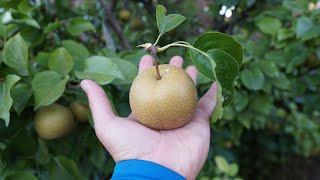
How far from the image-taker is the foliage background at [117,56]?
92 centimetres

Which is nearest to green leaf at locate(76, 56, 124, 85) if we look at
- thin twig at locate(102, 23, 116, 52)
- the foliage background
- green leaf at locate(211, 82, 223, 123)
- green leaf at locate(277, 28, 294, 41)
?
the foliage background

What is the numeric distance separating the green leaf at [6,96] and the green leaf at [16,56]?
54 millimetres

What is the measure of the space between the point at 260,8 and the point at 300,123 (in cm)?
87

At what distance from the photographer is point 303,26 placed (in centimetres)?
116

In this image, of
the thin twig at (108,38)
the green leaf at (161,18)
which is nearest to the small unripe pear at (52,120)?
the green leaf at (161,18)

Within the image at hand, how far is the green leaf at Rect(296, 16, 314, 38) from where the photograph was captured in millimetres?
1155

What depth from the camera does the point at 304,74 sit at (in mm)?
1413

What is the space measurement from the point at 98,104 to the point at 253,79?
0.51 m

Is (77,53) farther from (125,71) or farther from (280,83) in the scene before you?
(280,83)

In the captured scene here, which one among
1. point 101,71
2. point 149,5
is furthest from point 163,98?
point 149,5

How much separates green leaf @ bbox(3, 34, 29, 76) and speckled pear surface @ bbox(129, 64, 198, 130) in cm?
25

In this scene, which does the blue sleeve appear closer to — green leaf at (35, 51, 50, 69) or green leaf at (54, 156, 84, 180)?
green leaf at (54, 156, 84, 180)

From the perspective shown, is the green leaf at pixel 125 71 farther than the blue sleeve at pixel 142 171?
Yes

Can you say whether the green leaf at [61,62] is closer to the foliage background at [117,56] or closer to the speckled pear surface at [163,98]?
the foliage background at [117,56]
